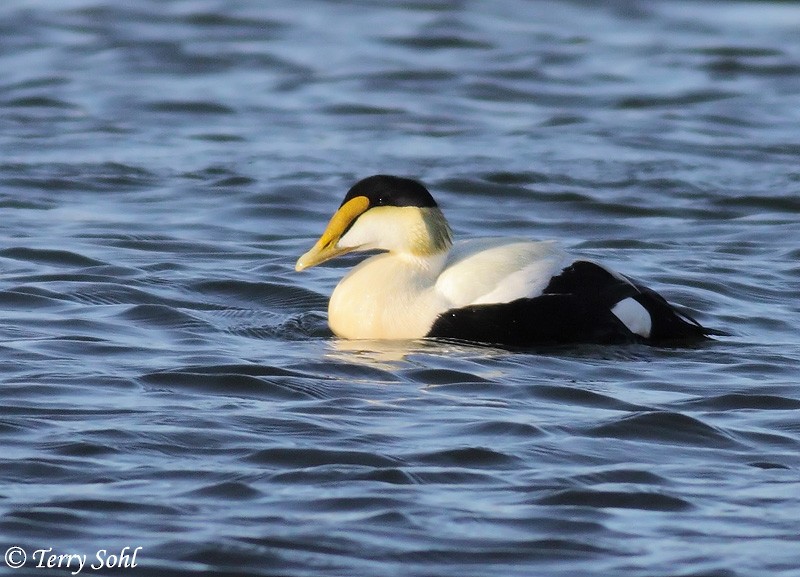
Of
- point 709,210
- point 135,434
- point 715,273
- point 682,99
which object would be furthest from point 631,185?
point 135,434

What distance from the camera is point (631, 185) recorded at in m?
11.1

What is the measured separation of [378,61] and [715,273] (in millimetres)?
7678

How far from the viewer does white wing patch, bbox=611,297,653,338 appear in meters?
6.80

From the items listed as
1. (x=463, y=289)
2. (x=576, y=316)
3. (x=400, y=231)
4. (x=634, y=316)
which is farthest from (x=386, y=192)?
(x=634, y=316)

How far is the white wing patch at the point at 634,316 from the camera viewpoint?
6797 millimetres

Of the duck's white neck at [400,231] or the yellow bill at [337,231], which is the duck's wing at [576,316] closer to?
the duck's white neck at [400,231]

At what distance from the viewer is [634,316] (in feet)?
22.4

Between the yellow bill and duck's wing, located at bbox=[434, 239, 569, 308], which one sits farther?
the yellow bill

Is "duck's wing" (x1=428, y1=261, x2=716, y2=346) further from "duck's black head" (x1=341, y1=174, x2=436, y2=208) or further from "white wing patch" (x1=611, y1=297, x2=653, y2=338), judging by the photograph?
"duck's black head" (x1=341, y1=174, x2=436, y2=208)

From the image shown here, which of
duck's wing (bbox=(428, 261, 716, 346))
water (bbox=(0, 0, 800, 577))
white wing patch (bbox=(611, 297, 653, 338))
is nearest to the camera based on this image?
water (bbox=(0, 0, 800, 577))

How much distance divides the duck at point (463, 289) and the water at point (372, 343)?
4.7 inches

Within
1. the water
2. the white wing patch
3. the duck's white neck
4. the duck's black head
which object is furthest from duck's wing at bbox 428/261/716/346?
the duck's black head

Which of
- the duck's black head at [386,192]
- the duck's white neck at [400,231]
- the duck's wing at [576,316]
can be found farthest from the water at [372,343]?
the duck's black head at [386,192]

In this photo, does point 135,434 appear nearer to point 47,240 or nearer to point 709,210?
point 47,240
